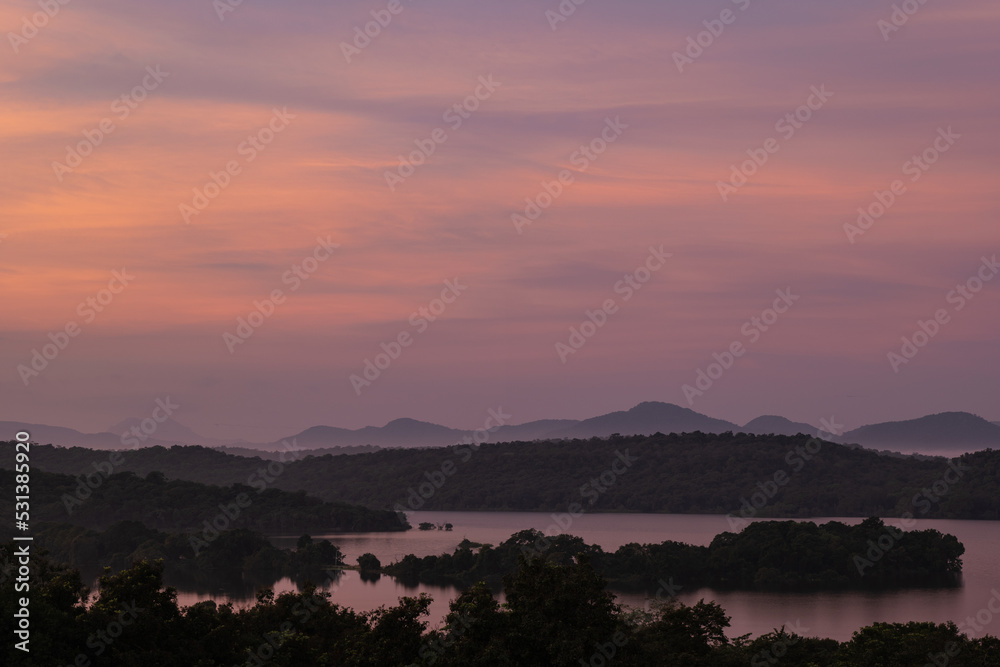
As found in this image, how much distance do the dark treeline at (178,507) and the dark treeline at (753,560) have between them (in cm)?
3890

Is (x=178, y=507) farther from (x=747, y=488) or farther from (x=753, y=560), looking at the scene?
(x=747, y=488)

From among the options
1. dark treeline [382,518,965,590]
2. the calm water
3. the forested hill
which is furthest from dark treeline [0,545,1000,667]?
the forested hill

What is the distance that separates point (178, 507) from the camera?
12912 cm

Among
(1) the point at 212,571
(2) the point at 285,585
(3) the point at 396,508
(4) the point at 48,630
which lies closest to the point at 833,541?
(2) the point at 285,585

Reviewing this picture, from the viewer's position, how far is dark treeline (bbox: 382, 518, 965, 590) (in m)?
88.4

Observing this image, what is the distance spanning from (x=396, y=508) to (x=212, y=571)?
3632 inches

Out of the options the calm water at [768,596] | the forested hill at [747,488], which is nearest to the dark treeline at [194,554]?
the calm water at [768,596]

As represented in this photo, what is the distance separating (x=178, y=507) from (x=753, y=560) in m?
72.2

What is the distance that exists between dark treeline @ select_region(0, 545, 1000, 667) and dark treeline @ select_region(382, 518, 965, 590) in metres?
53.6

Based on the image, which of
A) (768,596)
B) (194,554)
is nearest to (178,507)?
(194,554)

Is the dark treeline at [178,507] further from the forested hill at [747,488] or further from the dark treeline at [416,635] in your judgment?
the dark treeline at [416,635]

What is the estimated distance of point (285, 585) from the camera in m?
87.8

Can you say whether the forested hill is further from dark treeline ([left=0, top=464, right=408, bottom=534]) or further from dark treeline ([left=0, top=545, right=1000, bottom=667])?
dark treeline ([left=0, top=545, right=1000, bottom=667])

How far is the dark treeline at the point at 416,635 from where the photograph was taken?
88.3 feet
